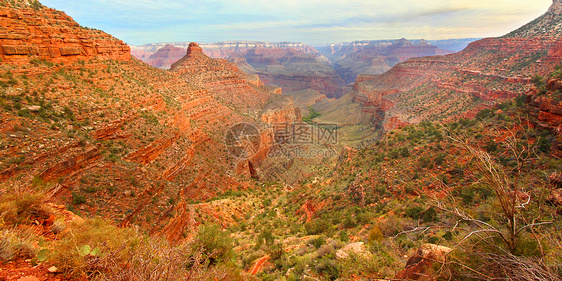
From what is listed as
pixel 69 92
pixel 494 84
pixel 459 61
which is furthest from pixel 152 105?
pixel 459 61

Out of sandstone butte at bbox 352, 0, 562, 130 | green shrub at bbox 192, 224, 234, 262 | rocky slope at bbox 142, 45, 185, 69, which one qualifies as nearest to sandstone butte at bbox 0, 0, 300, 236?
green shrub at bbox 192, 224, 234, 262

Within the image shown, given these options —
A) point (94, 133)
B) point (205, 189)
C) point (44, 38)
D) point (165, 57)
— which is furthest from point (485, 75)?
point (165, 57)

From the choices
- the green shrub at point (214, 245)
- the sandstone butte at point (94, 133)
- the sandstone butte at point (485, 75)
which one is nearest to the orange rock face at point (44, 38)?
the sandstone butte at point (94, 133)

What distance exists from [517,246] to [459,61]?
75908mm

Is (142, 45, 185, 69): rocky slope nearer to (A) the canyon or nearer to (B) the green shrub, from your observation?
(A) the canyon

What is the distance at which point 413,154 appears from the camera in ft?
61.4

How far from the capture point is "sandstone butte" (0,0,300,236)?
10.2 metres

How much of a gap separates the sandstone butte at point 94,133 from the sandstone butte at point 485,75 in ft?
118

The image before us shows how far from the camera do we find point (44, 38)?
50.7 feet

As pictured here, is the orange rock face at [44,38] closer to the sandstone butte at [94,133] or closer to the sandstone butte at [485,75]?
the sandstone butte at [94,133]

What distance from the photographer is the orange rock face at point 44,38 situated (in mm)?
13703

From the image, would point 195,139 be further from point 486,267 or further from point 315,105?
point 315,105

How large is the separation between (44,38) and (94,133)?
7851 millimetres

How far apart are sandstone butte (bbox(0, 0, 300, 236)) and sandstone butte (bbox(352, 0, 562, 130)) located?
35976 millimetres
